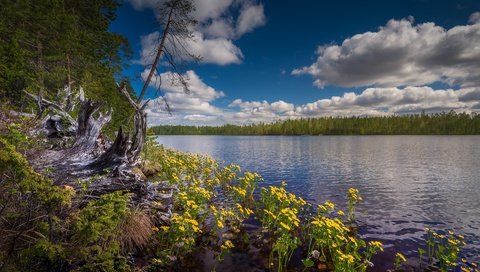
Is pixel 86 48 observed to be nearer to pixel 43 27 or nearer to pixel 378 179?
pixel 43 27

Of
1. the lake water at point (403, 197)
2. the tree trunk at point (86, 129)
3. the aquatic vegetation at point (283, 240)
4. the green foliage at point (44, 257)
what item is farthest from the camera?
the lake water at point (403, 197)

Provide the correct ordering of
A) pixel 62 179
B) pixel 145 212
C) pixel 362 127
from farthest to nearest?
pixel 362 127
pixel 145 212
pixel 62 179

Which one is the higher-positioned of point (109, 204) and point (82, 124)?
point (82, 124)

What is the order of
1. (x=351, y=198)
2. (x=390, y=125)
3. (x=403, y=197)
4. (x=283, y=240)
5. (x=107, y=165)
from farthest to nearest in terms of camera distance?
(x=390, y=125), (x=403, y=197), (x=351, y=198), (x=107, y=165), (x=283, y=240)

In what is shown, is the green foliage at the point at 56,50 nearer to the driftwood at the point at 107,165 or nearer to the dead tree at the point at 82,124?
the dead tree at the point at 82,124

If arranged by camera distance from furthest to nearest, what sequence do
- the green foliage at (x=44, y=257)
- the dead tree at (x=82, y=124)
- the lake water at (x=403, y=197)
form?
the lake water at (x=403, y=197) < the dead tree at (x=82, y=124) < the green foliage at (x=44, y=257)

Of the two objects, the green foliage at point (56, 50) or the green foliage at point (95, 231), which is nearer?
the green foliage at point (95, 231)

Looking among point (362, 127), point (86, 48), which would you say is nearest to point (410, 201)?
point (86, 48)

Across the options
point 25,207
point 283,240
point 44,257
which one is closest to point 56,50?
point 25,207

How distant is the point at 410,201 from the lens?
14.8 m

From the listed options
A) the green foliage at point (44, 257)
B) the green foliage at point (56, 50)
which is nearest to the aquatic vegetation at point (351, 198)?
the green foliage at point (44, 257)

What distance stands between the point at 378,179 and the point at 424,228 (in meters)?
11.4

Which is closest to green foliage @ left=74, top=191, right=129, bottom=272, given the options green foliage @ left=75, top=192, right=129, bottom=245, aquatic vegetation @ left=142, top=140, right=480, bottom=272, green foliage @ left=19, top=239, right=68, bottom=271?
green foliage @ left=75, top=192, right=129, bottom=245

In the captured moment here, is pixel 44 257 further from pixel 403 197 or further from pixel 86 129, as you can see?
pixel 403 197
